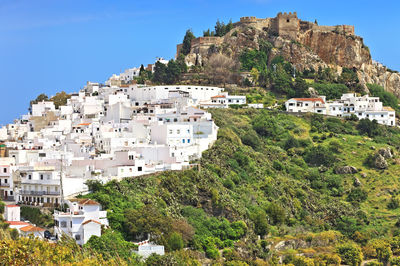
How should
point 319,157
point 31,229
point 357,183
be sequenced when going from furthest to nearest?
point 319,157 < point 357,183 < point 31,229

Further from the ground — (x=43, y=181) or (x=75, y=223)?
(x=43, y=181)

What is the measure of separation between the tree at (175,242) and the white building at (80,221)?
10.9ft

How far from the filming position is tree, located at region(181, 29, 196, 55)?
8281cm

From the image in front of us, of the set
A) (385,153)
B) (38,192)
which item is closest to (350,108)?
(385,153)

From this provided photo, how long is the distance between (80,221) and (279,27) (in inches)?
2016

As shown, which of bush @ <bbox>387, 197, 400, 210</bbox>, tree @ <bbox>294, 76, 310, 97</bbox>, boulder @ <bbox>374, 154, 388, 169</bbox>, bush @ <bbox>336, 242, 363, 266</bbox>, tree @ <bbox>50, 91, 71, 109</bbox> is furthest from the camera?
tree @ <bbox>294, 76, 310, 97</bbox>

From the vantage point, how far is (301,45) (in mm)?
80688

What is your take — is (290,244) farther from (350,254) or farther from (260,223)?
(350,254)

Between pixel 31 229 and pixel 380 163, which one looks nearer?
pixel 31 229

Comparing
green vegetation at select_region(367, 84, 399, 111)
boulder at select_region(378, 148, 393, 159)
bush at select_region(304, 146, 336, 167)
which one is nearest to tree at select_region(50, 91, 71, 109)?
bush at select_region(304, 146, 336, 167)

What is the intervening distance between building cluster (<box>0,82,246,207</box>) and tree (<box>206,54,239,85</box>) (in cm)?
442

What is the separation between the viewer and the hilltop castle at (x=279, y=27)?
265 ft

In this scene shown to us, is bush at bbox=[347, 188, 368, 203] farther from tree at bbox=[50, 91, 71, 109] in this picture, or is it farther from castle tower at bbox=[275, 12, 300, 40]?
castle tower at bbox=[275, 12, 300, 40]

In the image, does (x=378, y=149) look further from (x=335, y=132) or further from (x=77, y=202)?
(x=77, y=202)
